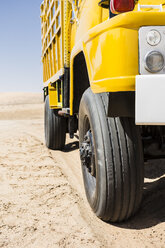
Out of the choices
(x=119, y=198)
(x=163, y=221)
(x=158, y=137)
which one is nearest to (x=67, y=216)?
(x=119, y=198)

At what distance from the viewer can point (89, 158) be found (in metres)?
2.51

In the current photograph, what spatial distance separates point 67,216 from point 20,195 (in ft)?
2.52

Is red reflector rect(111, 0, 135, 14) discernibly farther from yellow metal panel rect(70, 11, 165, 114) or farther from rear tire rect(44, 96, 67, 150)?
rear tire rect(44, 96, 67, 150)

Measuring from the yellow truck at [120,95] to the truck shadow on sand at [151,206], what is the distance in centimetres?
13

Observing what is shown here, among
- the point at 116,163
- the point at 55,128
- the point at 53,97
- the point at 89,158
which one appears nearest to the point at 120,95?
the point at 116,163

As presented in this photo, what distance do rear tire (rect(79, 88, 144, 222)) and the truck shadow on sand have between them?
108mm

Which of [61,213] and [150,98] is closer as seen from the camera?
[150,98]

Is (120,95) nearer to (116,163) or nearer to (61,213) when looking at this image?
(116,163)

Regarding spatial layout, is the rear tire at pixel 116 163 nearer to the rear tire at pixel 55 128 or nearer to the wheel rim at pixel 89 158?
the wheel rim at pixel 89 158

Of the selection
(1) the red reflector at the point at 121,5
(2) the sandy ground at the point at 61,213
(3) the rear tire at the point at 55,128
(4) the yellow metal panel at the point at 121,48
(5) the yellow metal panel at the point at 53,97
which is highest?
(1) the red reflector at the point at 121,5

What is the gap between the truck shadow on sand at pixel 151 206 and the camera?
7.27 feet

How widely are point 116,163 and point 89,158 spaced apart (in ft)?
1.73

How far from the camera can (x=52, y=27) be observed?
4.86 metres

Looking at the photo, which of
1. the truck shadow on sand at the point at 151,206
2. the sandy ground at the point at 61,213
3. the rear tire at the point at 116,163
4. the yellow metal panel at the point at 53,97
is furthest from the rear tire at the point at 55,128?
the rear tire at the point at 116,163
